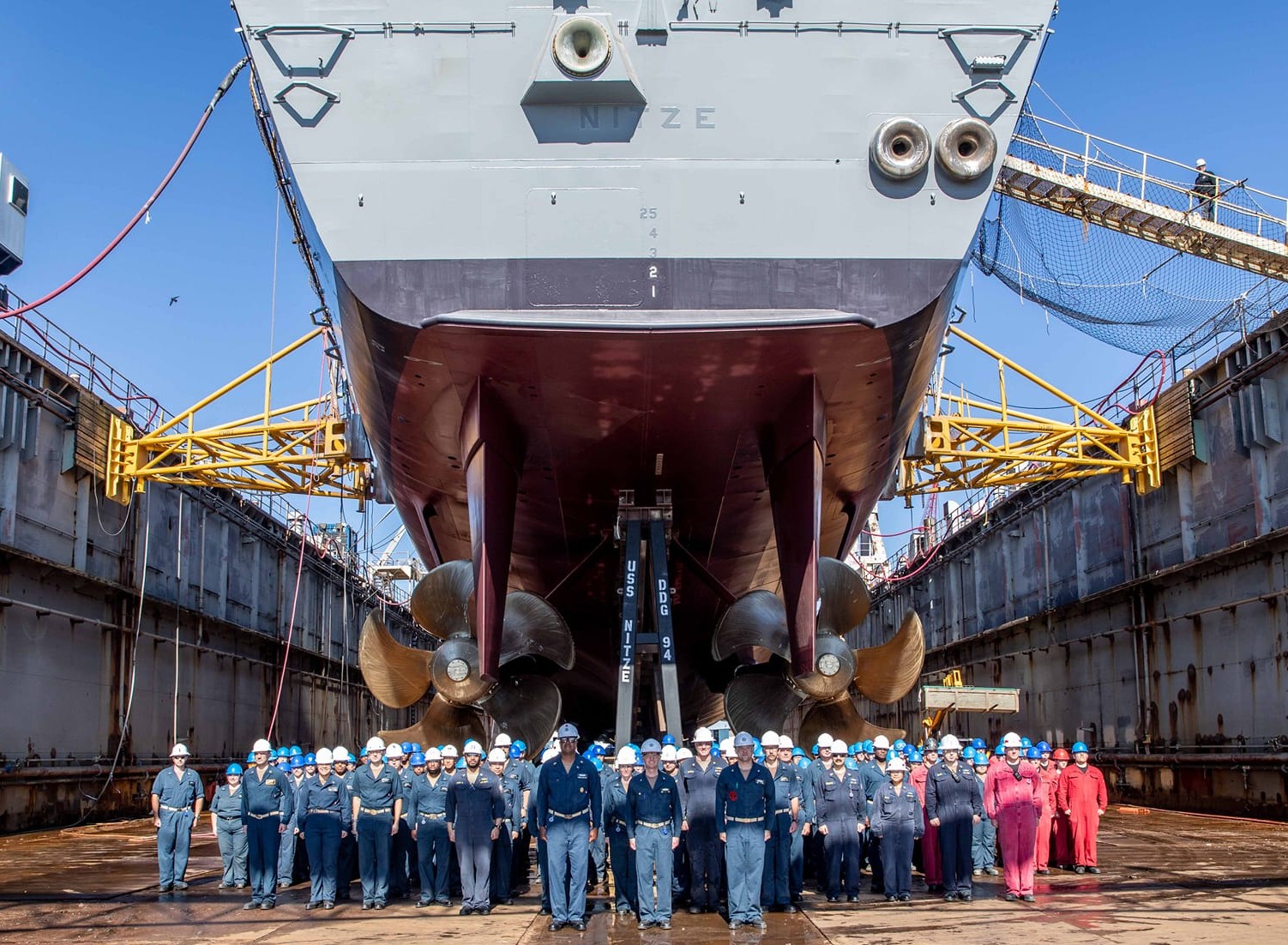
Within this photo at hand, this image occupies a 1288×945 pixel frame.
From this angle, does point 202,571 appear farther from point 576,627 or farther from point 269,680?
point 576,627

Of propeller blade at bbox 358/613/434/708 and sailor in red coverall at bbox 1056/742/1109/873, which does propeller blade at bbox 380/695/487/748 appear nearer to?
propeller blade at bbox 358/613/434/708

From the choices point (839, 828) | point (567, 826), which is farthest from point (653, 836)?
point (839, 828)

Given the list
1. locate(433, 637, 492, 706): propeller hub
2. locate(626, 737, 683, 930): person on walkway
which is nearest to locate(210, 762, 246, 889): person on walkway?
locate(433, 637, 492, 706): propeller hub

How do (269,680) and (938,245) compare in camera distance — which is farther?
(269,680)

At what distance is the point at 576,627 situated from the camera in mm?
14586

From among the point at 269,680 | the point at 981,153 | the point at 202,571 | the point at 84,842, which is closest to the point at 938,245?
the point at 981,153

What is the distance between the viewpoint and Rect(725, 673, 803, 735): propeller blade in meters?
12.2

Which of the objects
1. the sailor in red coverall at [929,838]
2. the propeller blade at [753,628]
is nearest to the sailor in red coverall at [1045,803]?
the sailor in red coverall at [929,838]

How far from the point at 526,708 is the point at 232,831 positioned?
340 centimetres

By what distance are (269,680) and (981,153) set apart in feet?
68.8

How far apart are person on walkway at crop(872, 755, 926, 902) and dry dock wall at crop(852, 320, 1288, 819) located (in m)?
7.78

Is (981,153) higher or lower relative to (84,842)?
higher

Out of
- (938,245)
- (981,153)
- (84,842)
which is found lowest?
(84,842)

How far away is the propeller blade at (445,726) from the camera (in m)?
12.2
